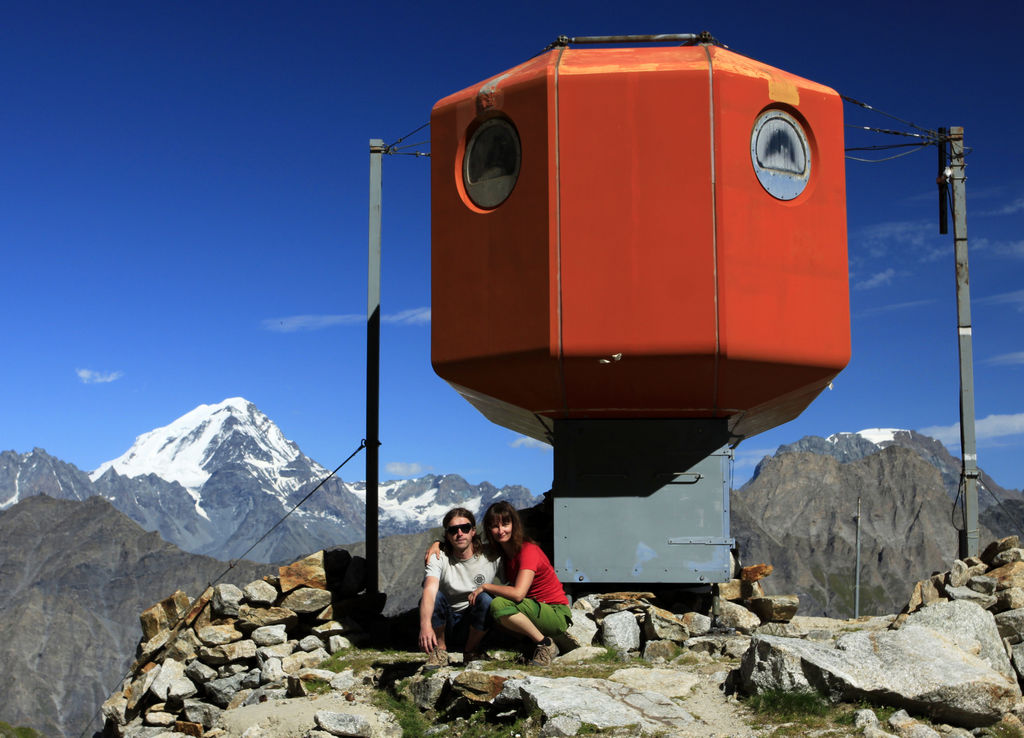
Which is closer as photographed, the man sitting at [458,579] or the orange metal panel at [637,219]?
the man sitting at [458,579]

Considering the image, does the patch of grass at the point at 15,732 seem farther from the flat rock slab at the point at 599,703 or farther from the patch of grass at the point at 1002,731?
the patch of grass at the point at 1002,731

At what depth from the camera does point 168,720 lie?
448 inches

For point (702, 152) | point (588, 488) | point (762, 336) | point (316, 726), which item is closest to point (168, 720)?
point (316, 726)

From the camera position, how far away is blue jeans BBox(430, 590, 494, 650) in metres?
9.53

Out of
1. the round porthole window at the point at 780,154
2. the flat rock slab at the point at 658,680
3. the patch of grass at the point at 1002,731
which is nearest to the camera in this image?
the patch of grass at the point at 1002,731

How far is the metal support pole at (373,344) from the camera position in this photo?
14.5 m

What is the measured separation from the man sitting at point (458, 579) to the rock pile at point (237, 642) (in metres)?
1.67

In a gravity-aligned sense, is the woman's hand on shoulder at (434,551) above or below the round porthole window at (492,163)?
below

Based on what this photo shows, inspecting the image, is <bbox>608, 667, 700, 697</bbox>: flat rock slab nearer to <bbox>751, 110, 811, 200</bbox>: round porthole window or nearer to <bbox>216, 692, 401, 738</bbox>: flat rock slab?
<bbox>216, 692, 401, 738</bbox>: flat rock slab

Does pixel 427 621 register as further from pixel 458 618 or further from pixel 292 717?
pixel 292 717

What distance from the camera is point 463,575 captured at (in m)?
9.94

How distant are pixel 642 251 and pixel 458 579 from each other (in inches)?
159

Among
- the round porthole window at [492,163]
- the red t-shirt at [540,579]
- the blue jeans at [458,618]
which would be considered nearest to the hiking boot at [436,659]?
the blue jeans at [458,618]

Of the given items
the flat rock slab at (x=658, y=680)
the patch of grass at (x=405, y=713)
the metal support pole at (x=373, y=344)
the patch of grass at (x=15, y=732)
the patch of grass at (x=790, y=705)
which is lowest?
the patch of grass at (x=15, y=732)
